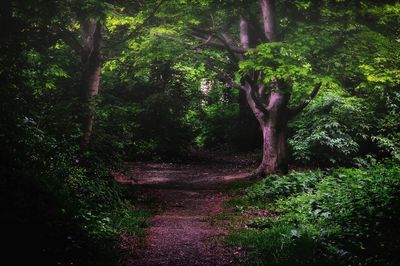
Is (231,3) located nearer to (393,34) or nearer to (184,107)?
(393,34)

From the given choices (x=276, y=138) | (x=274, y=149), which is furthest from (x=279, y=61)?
(x=274, y=149)

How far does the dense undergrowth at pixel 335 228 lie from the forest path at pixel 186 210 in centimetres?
65

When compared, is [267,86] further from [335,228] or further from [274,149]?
[335,228]

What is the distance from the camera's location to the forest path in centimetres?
697

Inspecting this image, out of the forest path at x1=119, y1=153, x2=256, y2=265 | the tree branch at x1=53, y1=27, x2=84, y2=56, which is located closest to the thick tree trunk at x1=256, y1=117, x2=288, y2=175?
the forest path at x1=119, y1=153, x2=256, y2=265

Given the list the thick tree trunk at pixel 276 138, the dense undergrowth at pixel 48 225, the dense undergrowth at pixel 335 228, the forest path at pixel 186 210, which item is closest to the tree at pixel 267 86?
the thick tree trunk at pixel 276 138

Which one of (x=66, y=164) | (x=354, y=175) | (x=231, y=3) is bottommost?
(x=354, y=175)

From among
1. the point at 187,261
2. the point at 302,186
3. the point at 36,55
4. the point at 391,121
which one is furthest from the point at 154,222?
the point at 391,121

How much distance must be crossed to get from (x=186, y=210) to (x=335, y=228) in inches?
217

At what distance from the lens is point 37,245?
17.1 feet

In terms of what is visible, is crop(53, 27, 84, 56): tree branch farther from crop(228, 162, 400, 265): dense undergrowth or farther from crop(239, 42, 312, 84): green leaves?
crop(228, 162, 400, 265): dense undergrowth

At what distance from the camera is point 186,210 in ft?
39.0

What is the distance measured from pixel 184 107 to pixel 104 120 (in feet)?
39.1

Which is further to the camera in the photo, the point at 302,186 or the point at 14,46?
the point at 302,186
